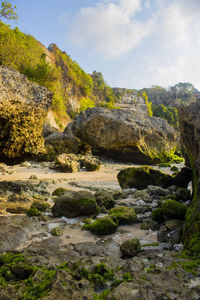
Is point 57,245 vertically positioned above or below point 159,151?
below

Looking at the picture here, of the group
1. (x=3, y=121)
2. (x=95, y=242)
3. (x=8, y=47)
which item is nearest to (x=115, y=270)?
(x=95, y=242)

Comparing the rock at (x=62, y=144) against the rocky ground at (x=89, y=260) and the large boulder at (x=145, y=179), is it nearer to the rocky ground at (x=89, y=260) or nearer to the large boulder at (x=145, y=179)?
the large boulder at (x=145, y=179)

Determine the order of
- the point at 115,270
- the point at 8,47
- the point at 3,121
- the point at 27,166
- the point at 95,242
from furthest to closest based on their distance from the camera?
the point at 8,47 < the point at 27,166 < the point at 3,121 < the point at 95,242 < the point at 115,270

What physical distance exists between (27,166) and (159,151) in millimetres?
10072

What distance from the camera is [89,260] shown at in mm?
2539

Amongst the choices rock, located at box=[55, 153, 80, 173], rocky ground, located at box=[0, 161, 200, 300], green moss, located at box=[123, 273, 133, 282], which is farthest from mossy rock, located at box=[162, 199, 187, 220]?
rock, located at box=[55, 153, 80, 173]

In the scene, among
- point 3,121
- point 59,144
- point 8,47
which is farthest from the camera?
point 8,47

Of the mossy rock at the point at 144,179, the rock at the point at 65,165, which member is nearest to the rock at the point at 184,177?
the mossy rock at the point at 144,179

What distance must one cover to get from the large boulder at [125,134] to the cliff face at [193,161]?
1065 cm

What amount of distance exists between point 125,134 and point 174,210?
11.8m

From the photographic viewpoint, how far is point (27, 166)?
476 inches

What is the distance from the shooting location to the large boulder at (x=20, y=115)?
18.7ft

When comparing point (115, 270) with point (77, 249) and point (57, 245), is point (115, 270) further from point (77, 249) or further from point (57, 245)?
point (57, 245)

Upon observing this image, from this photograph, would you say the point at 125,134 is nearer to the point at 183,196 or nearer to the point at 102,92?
the point at 183,196
